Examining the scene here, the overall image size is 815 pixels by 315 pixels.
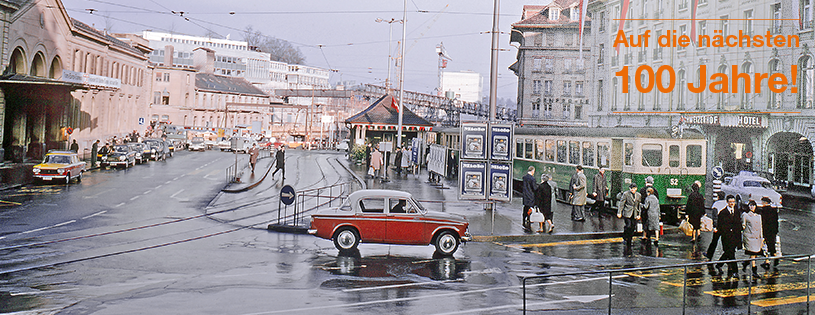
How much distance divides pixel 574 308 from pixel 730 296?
3.01m

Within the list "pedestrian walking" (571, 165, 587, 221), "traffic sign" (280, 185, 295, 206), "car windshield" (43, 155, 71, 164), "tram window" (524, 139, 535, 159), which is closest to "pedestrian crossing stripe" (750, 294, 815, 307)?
"pedestrian walking" (571, 165, 587, 221)

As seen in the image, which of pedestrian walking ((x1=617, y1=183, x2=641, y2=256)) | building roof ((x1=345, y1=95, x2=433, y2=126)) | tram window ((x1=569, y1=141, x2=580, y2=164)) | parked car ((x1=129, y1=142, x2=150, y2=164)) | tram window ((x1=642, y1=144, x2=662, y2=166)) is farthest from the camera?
building roof ((x1=345, y1=95, x2=433, y2=126))

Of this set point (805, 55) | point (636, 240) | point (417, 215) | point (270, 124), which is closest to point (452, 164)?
point (805, 55)

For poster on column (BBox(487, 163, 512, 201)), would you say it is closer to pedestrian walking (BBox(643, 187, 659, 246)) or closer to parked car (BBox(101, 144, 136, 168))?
pedestrian walking (BBox(643, 187, 659, 246))

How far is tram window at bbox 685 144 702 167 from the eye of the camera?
21.4 m

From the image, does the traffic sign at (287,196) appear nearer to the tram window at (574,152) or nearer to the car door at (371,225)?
the car door at (371,225)

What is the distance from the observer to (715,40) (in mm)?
31484

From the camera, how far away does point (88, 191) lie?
25.6 meters

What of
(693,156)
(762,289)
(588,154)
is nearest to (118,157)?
(588,154)

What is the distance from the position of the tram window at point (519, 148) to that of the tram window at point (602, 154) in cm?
633

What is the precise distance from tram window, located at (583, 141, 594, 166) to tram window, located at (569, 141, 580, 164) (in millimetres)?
422

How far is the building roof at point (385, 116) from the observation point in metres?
45.7

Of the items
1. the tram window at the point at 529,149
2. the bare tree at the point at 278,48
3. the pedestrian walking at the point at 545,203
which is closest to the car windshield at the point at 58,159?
the tram window at the point at 529,149
